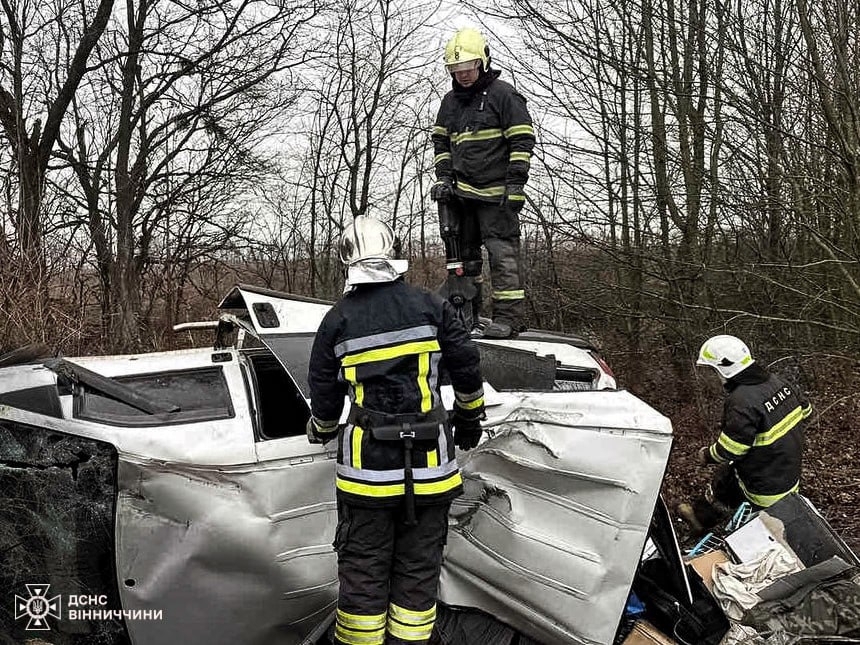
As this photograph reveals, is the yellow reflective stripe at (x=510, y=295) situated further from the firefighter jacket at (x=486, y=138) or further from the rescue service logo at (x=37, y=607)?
the rescue service logo at (x=37, y=607)

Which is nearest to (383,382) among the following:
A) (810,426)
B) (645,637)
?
(645,637)

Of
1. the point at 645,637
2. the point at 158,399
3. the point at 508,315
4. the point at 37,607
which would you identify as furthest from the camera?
the point at 508,315

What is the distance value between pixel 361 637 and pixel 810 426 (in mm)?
5077

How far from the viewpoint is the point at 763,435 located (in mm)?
4348

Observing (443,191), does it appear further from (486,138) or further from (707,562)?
(707,562)

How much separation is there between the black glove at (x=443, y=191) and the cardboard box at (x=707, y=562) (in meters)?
2.67

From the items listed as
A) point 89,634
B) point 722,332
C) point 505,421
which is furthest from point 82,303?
point 722,332

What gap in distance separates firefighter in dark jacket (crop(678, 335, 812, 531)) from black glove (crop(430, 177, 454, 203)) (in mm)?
1958

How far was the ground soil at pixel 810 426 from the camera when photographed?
6.18m

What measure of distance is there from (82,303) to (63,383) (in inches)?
177

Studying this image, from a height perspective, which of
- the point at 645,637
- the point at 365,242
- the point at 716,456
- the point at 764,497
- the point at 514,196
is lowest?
the point at 645,637

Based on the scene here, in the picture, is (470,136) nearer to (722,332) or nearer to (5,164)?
(722,332)

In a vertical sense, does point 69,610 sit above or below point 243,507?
Result: below

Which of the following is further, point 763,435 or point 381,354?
point 763,435
